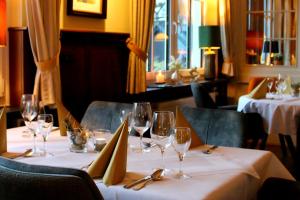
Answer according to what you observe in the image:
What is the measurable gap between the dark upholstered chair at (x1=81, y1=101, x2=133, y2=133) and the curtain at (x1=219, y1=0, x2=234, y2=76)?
389 cm

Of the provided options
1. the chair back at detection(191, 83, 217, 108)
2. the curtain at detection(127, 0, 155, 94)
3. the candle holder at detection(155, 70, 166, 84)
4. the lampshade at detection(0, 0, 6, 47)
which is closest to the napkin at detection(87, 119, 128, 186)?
the lampshade at detection(0, 0, 6, 47)

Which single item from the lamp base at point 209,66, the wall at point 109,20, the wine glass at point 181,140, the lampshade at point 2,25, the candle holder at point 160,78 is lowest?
the wine glass at point 181,140

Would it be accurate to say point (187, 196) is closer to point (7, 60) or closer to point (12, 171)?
point (12, 171)

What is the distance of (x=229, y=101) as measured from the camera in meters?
6.66

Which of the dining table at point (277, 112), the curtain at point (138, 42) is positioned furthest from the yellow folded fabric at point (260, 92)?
the curtain at point (138, 42)

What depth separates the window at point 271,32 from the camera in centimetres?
621

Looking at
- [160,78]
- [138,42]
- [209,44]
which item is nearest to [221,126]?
[138,42]

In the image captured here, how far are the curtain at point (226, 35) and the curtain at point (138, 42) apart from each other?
74.1 inches

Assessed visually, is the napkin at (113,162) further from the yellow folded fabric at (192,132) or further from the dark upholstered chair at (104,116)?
the dark upholstered chair at (104,116)

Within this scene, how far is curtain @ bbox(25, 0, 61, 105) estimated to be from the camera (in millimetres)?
3414

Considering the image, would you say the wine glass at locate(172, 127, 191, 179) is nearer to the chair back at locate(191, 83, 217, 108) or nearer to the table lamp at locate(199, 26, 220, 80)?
the chair back at locate(191, 83, 217, 108)

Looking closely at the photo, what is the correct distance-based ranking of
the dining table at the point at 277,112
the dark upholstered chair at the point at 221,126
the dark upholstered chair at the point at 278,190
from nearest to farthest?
the dark upholstered chair at the point at 278,190 → the dark upholstered chair at the point at 221,126 → the dining table at the point at 277,112

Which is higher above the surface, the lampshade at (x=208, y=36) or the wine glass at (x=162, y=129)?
the lampshade at (x=208, y=36)

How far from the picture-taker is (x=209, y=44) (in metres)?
5.96
